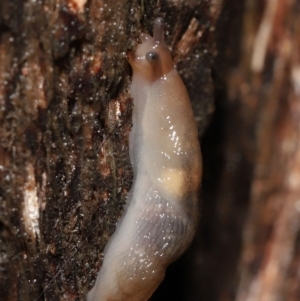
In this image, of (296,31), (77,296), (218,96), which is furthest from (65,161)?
(296,31)

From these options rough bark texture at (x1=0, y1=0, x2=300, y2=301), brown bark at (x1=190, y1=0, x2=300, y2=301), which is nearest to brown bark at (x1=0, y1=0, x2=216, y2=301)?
rough bark texture at (x1=0, y1=0, x2=300, y2=301)

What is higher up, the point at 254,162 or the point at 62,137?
the point at 62,137

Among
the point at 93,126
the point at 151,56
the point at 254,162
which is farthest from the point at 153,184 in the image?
the point at 254,162

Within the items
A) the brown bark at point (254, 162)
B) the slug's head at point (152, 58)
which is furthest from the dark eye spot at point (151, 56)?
the brown bark at point (254, 162)

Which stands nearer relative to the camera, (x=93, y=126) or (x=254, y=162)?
(x=93, y=126)

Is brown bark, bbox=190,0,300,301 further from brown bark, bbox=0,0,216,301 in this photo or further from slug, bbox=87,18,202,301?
brown bark, bbox=0,0,216,301

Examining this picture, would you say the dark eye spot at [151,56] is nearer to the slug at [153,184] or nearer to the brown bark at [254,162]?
the slug at [153,184]

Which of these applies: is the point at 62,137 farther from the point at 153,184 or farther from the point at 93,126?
the point at 153,184
